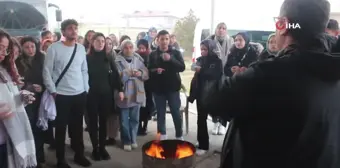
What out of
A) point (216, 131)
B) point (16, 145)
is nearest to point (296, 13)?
point (16, 145)

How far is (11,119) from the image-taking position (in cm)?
213

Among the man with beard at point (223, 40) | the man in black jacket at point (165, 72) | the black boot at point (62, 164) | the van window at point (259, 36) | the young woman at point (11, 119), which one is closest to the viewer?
the young woman at point (11, 119)

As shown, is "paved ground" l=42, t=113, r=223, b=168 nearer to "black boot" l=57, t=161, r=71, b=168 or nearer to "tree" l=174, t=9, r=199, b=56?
"black boot" l=57, t=161, r=71, b=168

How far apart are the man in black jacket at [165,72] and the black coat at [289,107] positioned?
3.05 meters

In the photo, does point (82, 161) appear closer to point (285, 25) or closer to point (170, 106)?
point (170, 106)

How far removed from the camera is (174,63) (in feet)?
13.6

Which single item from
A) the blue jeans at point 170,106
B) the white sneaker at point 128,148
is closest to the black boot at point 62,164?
the white sneaker at point 128,148

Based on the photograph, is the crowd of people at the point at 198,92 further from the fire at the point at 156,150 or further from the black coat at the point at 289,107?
Answer: the fire at the point at 156,150

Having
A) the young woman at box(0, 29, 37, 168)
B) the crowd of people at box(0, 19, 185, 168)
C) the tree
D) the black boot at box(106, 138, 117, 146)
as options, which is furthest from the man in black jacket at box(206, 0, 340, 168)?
the tree

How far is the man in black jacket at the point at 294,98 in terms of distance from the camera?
1.03 meters

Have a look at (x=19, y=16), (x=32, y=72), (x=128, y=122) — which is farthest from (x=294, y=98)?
(x=19, y=16)

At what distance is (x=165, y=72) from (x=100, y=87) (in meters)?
0.85

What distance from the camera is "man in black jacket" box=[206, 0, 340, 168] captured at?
1.03 meters

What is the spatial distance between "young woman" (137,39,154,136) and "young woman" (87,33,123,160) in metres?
0.63
